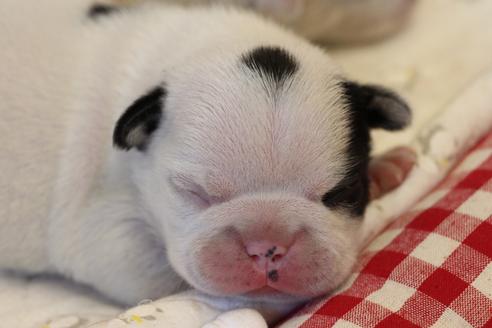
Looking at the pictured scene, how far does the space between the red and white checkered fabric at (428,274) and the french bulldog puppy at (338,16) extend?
881 millimetres

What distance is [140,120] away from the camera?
1.28m

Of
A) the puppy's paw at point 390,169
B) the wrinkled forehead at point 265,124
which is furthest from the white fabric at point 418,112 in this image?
the wrinkled forehead at point 265,124

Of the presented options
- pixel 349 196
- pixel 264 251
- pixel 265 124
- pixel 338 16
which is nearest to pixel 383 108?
pixel 349 196

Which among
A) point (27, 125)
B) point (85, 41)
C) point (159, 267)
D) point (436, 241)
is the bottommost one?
point (159, 267)

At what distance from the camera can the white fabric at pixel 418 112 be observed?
1.39 metres

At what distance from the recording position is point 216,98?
1.21 m

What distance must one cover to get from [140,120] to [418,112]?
3.62 ft

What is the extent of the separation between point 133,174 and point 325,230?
422mm

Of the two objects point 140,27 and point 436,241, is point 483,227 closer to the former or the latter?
point 436,241

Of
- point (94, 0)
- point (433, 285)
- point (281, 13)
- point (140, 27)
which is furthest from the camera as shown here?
point (281, 13)

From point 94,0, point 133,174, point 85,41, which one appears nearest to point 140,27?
point 85,41

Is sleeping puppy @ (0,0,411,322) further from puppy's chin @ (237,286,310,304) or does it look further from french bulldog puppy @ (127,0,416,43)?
french bulldog puppy @ (127,0,416,43)

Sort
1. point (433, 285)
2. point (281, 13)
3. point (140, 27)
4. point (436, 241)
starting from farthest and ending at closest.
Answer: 1. point (281, 13)
2. point (140, 27)
3. point (436, 241)
4. point (433, 285)

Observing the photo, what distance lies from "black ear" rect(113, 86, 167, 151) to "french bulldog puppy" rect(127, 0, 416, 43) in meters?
0.82
